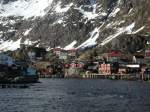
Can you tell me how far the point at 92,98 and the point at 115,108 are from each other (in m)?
27.8

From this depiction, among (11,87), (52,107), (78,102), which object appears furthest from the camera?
(11,87)

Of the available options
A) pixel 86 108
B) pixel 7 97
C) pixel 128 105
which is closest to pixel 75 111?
pixel 86 108

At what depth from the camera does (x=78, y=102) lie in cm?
13138

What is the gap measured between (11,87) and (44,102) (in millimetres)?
62501

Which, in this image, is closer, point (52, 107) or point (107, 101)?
point (52, 107)

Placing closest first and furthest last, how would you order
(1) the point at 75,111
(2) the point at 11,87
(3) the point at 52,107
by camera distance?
(1) the point at 75,111 → (3) the point at 52,107 → (2) the point at 11,87

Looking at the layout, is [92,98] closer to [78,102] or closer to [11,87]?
[78,102]

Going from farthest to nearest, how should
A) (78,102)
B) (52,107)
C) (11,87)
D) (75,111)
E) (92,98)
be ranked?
(11,87) → (92,98) → (78,102) → (52,107) → (75,111)

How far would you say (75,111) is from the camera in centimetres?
11181

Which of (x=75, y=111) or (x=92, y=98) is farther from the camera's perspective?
(x=92, y=98)

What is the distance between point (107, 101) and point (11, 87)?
6615cm

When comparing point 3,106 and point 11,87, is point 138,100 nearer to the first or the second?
point 3,106

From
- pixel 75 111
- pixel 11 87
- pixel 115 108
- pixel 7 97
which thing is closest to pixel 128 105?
pixel 115 108

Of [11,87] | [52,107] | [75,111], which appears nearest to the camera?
[75,111]
